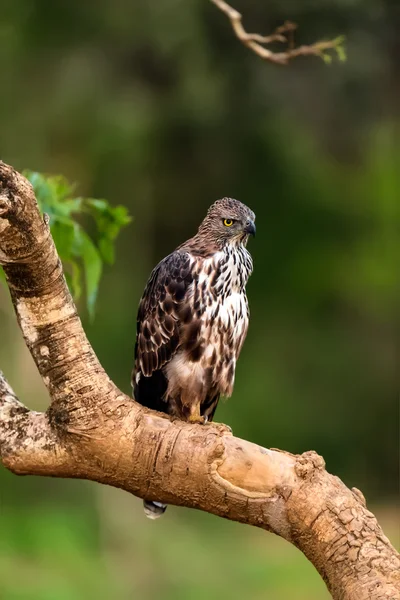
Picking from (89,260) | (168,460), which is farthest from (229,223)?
(168,460)

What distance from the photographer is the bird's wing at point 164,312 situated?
3.82 meters

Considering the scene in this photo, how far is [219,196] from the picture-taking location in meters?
11.3

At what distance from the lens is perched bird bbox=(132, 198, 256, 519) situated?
3.82m

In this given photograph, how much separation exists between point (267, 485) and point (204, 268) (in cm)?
134

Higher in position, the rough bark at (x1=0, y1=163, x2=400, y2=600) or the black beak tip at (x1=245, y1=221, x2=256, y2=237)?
the black beak tip at (x1=245, y1=221, x2=256, y2=237)

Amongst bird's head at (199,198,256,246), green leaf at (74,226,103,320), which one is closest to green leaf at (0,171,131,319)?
green leaf at (74,226,103,320)

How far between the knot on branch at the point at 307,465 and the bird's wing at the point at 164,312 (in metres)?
1.16

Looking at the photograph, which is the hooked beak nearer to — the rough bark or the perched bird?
the perched bird

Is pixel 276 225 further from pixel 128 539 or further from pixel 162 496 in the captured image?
pixel 162 496

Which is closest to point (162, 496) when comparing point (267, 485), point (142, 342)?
point (267, 485)

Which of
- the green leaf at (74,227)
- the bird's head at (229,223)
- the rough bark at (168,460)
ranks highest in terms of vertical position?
the bird's head at (229,223)

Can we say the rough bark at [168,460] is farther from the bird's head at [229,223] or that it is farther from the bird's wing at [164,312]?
the bird's head at [229,223]

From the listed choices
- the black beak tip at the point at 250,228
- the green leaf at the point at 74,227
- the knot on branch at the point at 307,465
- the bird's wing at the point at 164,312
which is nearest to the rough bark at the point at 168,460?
the knot on branch at the point at 307,465

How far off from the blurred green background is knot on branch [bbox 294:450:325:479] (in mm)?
5561
